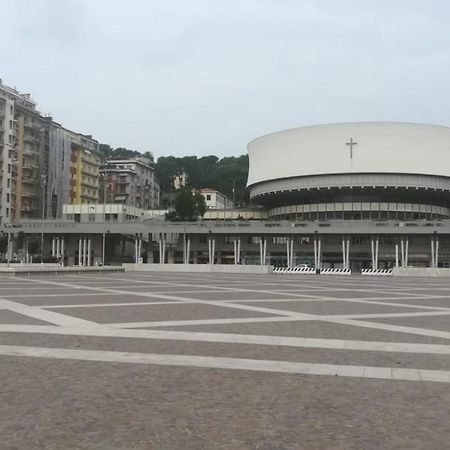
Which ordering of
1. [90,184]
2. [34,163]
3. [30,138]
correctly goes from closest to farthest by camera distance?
[30,138], [34,163], [90,184]

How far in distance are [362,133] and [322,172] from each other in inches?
389

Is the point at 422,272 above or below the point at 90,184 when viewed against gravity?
below

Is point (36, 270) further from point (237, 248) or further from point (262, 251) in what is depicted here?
point (237, 248)

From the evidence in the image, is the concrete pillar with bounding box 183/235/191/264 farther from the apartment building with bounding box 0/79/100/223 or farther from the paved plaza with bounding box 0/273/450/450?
the paved plaza with bounding box 0/273/450/450

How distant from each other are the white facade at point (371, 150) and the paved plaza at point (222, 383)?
9053cm

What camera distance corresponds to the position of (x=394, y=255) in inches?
3447

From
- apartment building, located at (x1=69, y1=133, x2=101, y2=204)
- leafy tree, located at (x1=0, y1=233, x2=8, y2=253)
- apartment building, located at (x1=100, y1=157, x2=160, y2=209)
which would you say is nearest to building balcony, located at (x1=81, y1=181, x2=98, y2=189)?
apartment building, located at (x1=69, y1=133, x2=101, y2=204)

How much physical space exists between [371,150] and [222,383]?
10041cm

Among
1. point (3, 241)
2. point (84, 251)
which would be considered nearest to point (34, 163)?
point (3, 241)

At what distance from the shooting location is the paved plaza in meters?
5.81

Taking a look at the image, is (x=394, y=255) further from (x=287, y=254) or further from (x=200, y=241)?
(x=200, y=241)

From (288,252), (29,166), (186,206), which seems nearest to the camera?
(288,252)

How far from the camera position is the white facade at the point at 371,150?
338ft

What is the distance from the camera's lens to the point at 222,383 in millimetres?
8039
